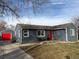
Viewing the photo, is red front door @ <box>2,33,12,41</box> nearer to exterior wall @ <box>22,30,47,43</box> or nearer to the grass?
exterior wall @ <box>22,30,47,43</box>

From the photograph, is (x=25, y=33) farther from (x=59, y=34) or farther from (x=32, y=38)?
(x=59, y=34)

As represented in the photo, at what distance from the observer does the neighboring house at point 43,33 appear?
23.5 metres

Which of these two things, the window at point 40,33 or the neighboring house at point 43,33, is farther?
the window at point 40,33

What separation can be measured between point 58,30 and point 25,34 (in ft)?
23.5

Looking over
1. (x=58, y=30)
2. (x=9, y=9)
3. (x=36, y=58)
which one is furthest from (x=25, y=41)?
(x=9, y=9)

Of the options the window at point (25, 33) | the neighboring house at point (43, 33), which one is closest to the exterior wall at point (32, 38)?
the neighboring house at point (43, 33)

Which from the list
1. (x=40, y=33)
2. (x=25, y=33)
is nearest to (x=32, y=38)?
(x=25, y=33)

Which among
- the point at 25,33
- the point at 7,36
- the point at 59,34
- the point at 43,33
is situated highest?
the point at 25,33

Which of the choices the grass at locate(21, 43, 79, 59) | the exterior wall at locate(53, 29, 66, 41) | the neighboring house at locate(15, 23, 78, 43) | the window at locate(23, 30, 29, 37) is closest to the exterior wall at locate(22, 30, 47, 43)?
the neighboring house at locate(15, 23, 78, 43)

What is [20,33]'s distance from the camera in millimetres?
23375

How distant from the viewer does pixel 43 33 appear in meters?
25.8

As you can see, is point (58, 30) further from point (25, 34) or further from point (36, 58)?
point (36, 58)

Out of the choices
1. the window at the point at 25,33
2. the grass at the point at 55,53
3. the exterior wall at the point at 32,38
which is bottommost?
the grass at the point at 55,53

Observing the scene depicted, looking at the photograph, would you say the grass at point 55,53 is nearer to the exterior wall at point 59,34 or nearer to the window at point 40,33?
the window at point 40,33
